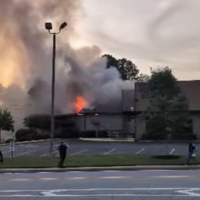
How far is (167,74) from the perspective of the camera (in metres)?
30.0

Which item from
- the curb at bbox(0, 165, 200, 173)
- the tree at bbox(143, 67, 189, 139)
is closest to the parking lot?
the tree at bbox(143, 67, 189, 139)

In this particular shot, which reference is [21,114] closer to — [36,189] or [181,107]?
[181,107]

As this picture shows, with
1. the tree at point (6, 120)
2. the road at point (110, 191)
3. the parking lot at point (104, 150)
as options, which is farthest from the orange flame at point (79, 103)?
the road at point (110, 191)

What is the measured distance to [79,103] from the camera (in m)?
53.0

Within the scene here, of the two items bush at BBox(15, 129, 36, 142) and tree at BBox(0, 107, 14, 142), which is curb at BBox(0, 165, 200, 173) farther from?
tree at BBox(0, 107, 14, 142)

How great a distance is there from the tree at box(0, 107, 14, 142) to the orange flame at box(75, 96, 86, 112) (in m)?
8.50

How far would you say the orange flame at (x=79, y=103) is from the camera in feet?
171

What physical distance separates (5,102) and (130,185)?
151 feet

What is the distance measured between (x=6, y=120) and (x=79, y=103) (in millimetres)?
8992

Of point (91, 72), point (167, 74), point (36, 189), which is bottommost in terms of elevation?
point (36, 189)

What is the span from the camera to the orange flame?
5205 cm

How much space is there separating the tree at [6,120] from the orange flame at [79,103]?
8.50 metres

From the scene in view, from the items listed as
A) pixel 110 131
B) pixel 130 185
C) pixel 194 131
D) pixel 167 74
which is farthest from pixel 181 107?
pixel 110 131

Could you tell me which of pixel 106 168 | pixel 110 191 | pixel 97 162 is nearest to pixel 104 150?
pixel 97 162
